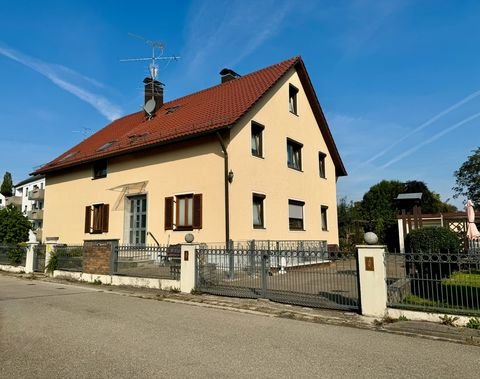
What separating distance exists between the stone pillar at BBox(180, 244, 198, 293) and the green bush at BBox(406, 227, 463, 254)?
591 centimetres

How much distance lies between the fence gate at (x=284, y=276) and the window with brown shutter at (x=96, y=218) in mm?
9493

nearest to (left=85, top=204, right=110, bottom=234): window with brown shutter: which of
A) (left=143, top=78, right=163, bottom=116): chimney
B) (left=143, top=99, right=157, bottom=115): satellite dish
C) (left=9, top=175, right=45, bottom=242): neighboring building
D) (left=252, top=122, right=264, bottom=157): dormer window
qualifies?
(left=143, top=99, right=157, bottom=115): satellite dish

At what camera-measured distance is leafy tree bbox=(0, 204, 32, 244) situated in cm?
2145

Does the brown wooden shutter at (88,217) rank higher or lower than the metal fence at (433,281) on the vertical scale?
higher

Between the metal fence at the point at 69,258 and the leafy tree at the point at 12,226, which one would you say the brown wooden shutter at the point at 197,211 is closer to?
the metal fence at the point at 69,258

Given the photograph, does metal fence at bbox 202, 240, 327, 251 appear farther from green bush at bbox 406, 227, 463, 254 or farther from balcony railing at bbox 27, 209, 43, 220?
balcony railing at bbox 27, 209, 43, 220

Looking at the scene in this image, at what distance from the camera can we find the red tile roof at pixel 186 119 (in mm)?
15539

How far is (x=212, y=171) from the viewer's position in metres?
14.8

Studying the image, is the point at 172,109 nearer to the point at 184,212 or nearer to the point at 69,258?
the point at 184,212

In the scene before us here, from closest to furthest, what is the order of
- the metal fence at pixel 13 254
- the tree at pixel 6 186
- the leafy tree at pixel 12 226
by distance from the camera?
the metal fence at pixel 13 254
the leafy tree at pixel 12 226
the tree at pixel 6 186

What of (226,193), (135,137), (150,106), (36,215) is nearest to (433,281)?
(226,193)

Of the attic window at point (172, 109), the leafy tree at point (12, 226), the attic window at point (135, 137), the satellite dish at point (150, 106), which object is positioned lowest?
the leafy tree at point (12, 226)

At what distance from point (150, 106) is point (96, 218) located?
7.09m

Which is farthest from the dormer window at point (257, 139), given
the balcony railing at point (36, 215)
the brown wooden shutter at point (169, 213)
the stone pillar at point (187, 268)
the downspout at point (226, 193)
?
the balcony railing at point (36, 215)
